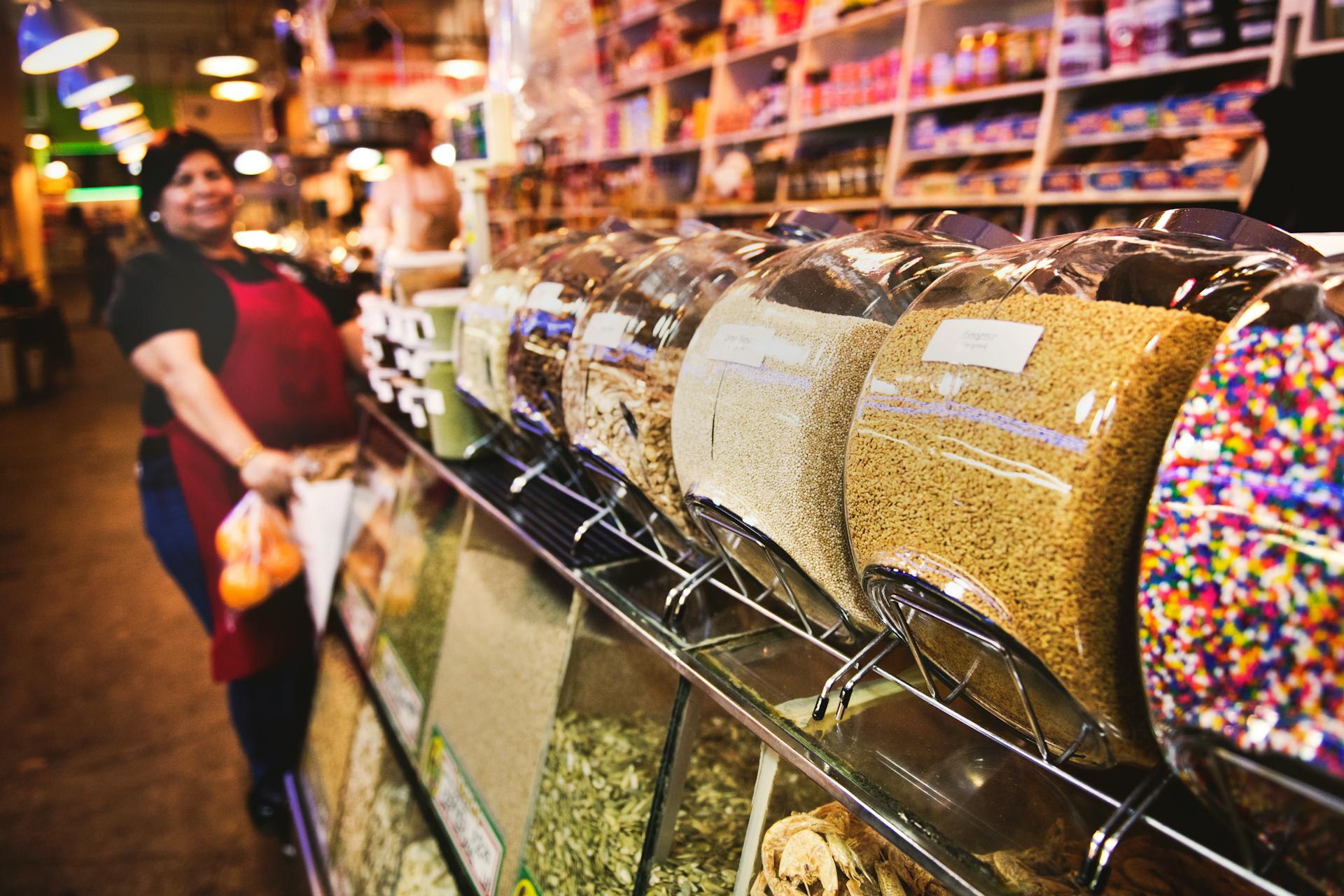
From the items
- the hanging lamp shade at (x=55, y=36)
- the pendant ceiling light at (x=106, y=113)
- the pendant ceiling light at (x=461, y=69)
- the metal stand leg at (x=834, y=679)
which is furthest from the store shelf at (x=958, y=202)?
the pendant ceiling light at (x=461, y=69)

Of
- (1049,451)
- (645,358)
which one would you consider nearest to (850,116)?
(645,358)

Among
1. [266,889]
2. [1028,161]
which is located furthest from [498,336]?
[1028,161]

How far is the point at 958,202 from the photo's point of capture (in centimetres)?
304

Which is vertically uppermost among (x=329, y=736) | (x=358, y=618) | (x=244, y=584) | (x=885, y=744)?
(x=885, y=744)

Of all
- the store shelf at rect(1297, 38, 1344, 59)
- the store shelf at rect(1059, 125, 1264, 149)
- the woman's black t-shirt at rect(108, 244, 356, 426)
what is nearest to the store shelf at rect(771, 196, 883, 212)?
the store shelf at rect(1059, 125, 1264, 149)

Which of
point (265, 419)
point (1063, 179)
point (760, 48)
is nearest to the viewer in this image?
point (265, 419)

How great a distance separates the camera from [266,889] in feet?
6.95

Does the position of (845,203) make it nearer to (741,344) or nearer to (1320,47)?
(1320,47)

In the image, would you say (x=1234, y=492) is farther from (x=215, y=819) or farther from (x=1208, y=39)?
(x=215, y=819)

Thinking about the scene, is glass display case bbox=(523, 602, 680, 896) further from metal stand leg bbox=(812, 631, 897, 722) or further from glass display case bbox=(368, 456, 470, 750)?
glass display case bbox=(368, 456, 470, 750)

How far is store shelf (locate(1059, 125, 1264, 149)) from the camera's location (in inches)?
91.2

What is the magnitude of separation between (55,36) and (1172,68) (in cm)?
335

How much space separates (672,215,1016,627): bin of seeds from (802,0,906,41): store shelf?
283 centimetres

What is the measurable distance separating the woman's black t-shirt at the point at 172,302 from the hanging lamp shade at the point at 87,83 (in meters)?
1.95
